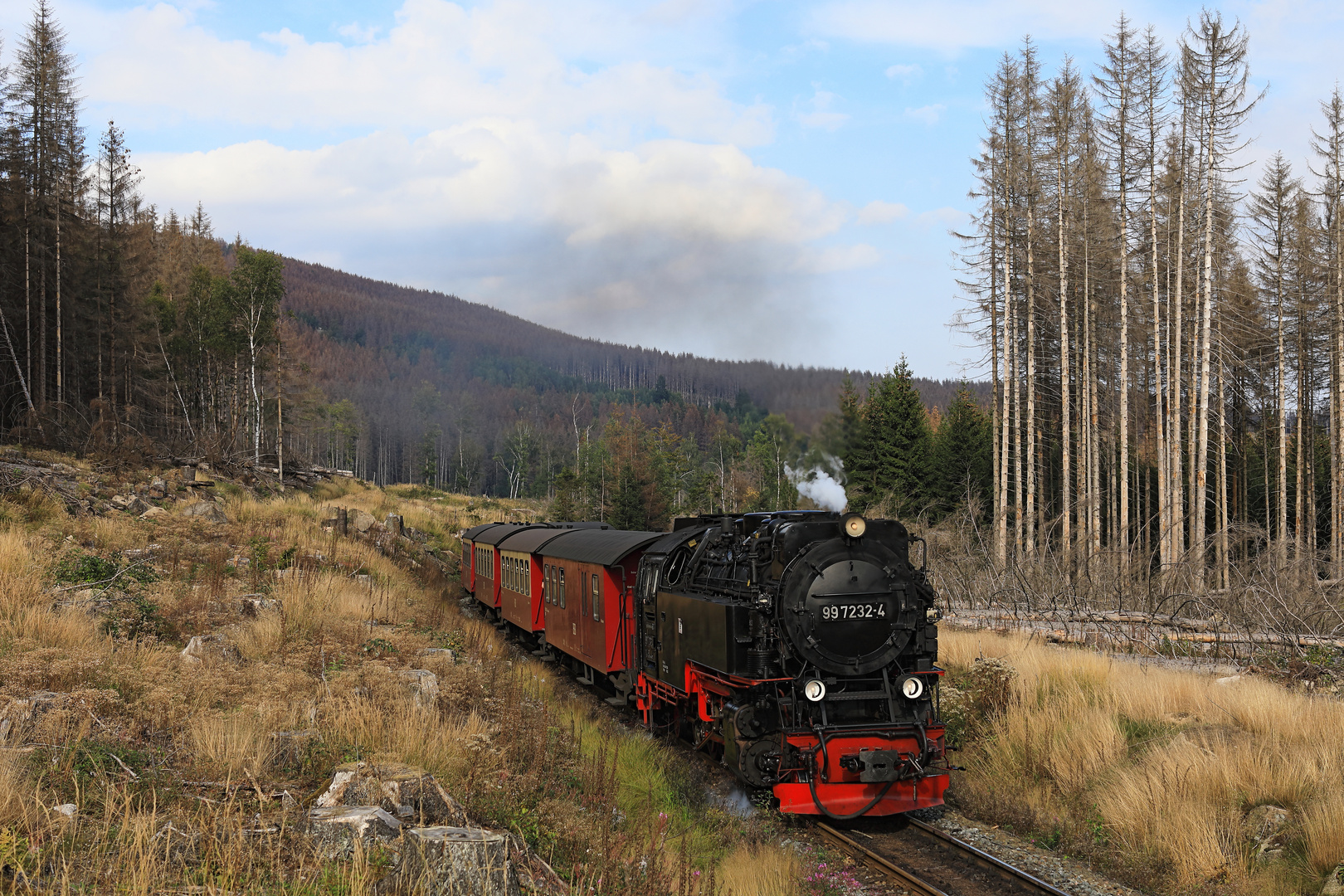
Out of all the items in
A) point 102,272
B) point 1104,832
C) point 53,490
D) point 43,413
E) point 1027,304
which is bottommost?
point 1104,832

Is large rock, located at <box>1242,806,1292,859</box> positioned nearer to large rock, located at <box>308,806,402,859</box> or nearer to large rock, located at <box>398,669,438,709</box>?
large rock, located at <box>308,806,402,859</box>

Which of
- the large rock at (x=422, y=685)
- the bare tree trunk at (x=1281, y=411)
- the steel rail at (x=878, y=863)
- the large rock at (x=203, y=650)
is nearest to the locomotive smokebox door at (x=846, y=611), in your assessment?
the steel rail at (x=878, y=863)

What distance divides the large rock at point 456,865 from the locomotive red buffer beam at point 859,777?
3961 mm

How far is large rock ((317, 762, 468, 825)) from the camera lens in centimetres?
548

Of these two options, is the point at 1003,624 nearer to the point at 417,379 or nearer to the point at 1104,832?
the point at 1104,832

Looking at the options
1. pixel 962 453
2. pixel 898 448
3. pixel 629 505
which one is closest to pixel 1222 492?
pixel 898 448

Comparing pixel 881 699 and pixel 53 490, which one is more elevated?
pixel 53 490

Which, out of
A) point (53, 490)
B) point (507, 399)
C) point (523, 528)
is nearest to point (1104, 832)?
point (523, 528)

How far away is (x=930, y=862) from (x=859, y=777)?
1009mm

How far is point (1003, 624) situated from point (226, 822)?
46.8 feet

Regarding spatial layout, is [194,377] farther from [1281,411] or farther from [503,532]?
[1281,411]

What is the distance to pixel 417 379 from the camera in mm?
148375

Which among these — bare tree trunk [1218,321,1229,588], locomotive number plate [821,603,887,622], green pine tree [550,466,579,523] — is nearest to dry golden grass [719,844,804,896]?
locomotive number plate [821,603,887,622]

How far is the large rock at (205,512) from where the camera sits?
20923 mm
